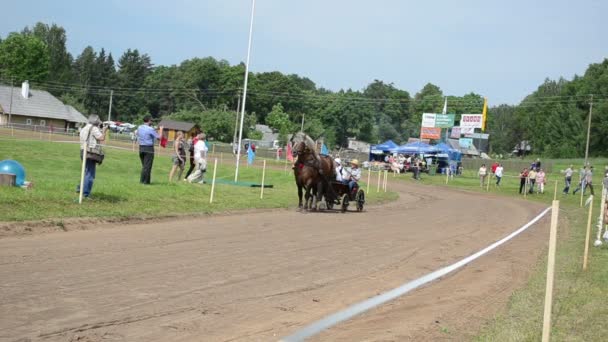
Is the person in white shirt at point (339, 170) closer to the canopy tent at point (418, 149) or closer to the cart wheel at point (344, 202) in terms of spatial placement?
the cart wheel at point (344, 202)

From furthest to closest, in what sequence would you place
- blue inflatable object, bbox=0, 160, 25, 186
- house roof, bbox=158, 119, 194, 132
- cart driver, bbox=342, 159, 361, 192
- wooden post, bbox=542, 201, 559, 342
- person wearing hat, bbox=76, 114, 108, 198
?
house roof, bbox=158, 119, 194, 132 < cart driver, bbox=342, 159, 361, 192 < blue inflatable object, bbox=0, 160, 25, 186 < person wearing hat, bbox=76, 114, 108, 198 < wooden post, bbox=542, 201, 559, 342

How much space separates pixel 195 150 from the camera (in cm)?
2416

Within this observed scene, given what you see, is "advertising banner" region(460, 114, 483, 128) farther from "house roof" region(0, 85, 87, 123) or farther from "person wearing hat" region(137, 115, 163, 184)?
"person wearing hat" region(137, 115, 163, 184)

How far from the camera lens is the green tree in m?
127

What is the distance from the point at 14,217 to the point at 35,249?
2863 millimetres

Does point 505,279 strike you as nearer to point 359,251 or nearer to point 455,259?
point 455,259

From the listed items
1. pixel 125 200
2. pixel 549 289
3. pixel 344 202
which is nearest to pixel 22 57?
pixel 344 202

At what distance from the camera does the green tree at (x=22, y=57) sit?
415ft

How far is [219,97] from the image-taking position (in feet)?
479

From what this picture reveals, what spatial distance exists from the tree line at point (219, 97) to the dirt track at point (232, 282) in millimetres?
104270

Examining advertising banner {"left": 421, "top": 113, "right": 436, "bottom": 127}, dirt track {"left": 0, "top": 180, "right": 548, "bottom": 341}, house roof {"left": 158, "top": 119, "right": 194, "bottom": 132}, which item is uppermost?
advertising banner {"left": 421, "top": 113, "right": 436, "bottom": 127}

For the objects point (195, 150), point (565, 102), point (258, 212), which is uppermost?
point (565, 102)

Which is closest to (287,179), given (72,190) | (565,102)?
(72,190)

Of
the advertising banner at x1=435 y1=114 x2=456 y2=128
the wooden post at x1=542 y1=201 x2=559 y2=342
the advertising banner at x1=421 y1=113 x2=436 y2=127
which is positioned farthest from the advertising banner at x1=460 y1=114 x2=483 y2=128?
the wooden post at x1=542 y1=201 x2=559 y2=342
